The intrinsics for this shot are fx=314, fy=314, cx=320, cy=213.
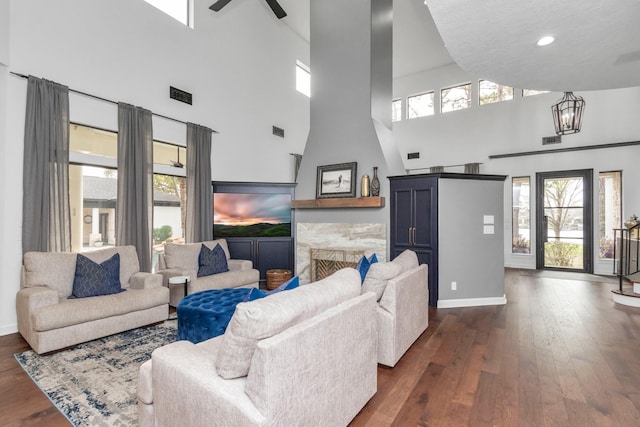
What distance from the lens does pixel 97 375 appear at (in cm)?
251

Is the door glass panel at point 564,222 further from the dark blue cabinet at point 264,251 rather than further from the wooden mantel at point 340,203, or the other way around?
the dark blue cabinet at point 264,251

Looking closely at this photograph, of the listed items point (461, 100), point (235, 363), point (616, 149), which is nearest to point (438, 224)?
point (235, 363)

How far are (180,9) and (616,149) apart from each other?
9178 millimetres

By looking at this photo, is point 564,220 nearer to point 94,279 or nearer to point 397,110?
point 397,110

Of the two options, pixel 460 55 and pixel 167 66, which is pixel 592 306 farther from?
pixel 167 66

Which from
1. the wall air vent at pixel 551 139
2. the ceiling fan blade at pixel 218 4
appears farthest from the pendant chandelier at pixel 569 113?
the ceiling fan blade at pixel 218 4

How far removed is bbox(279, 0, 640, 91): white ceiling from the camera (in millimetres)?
2209

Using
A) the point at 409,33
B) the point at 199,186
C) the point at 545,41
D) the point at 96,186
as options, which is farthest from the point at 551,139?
the point at 96,186

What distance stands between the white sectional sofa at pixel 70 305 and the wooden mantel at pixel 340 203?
8.64 ft

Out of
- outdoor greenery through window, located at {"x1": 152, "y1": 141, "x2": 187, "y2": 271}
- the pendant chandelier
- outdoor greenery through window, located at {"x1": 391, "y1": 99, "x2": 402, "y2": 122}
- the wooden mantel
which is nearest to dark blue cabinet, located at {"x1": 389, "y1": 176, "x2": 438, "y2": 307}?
the wooden mantel

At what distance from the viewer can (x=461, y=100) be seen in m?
8.94

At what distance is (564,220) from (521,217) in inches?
33.8

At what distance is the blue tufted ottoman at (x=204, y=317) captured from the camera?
2748 mm

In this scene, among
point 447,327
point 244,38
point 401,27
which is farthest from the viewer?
point 401,27
